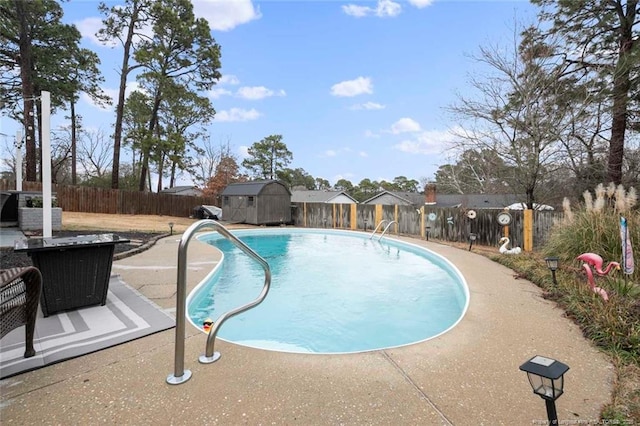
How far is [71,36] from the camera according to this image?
16359 mm

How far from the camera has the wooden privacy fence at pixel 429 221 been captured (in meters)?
8.53

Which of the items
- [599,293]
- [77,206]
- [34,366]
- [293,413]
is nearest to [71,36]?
[77,206]

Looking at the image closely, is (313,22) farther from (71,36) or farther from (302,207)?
(71,36)

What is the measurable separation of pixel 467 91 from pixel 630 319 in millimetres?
9506

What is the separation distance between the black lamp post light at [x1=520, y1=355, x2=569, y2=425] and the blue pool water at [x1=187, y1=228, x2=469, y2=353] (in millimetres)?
2410

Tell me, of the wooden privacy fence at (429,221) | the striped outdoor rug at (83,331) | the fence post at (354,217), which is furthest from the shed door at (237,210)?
the striped outdoor rug at (83,331)

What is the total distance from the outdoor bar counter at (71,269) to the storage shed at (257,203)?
12.3 meters

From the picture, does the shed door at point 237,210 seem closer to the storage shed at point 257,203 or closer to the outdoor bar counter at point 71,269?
the storage shed at point 257,203

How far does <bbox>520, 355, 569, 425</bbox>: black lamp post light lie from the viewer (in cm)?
144

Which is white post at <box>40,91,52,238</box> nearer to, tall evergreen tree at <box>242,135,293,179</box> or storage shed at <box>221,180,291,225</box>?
storage shed at <box>221,180,291,225</box>

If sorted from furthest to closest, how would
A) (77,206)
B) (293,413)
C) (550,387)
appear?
(77,206), (293,413), (550,387)

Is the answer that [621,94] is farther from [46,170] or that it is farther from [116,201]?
[116,201]

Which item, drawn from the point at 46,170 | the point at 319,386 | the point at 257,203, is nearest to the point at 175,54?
the point at 257,203

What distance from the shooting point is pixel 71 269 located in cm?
319
